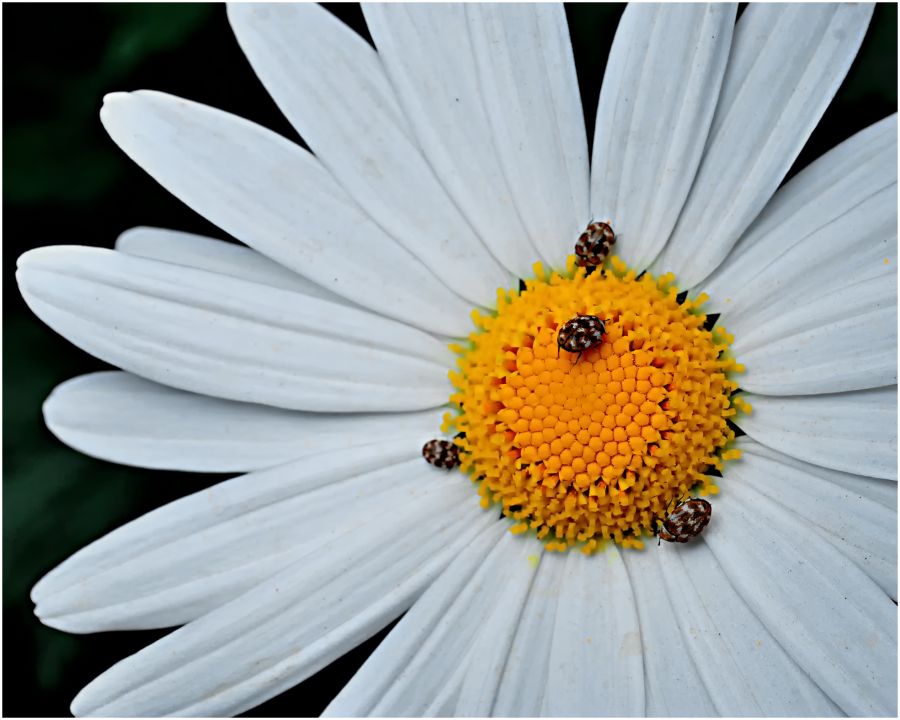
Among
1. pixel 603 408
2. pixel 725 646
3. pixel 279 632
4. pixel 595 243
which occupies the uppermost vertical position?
pixel 595 243

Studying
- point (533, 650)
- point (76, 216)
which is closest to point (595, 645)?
point (533, 650)

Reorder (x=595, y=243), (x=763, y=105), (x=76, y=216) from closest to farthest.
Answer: (x=763, y=105)
(x=595, y=243)
(x=76, y=216)

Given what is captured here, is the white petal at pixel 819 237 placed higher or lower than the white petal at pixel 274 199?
lower

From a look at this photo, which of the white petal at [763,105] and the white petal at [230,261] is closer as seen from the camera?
the white petal at [763,105]

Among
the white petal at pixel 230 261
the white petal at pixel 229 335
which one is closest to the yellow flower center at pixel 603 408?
the white petal at pixel 229 335

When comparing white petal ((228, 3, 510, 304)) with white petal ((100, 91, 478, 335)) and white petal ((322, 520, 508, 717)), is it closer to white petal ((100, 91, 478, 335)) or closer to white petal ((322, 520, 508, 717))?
white petal ((100, 91, 478, 335))

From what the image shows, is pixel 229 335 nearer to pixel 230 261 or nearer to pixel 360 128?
A: pixel 230 261

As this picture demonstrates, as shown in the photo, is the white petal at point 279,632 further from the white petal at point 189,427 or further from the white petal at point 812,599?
the white petal at point 812,599
